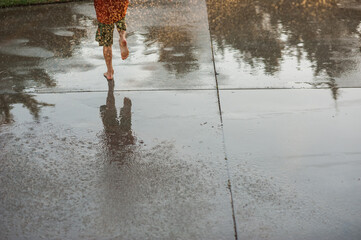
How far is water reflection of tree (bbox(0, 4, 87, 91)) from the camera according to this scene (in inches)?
257

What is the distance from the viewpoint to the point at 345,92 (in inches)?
226

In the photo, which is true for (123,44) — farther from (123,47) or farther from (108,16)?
(108,16)

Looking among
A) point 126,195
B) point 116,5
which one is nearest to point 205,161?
point 126,195

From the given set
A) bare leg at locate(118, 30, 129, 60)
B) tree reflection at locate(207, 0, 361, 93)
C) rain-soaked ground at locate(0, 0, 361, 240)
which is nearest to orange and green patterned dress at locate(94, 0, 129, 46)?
bare leg at locate(118, 30, 129, 60)

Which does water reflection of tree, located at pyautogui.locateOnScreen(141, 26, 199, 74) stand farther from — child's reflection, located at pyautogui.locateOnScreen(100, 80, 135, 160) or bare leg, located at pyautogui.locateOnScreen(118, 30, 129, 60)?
child's reflection, located at pyautogui.locateOnScreen(100, 80, 135, 160)

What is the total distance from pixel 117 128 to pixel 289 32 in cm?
410

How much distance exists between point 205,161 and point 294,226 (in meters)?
1.15

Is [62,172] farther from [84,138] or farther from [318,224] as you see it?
[318,224]

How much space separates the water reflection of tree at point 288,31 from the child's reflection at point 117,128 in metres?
2.06

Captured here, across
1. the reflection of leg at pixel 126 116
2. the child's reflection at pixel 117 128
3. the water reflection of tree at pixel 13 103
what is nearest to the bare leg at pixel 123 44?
the child's reflection at pixel 117 128

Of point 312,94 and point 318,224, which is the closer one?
point 318,224

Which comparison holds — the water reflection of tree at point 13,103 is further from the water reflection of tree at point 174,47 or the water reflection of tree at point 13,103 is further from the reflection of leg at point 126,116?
the water reflection of tree at point 174,47

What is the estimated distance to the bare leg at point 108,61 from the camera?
20.5 feet

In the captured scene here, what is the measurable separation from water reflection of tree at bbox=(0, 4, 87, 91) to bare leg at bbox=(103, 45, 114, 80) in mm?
734
